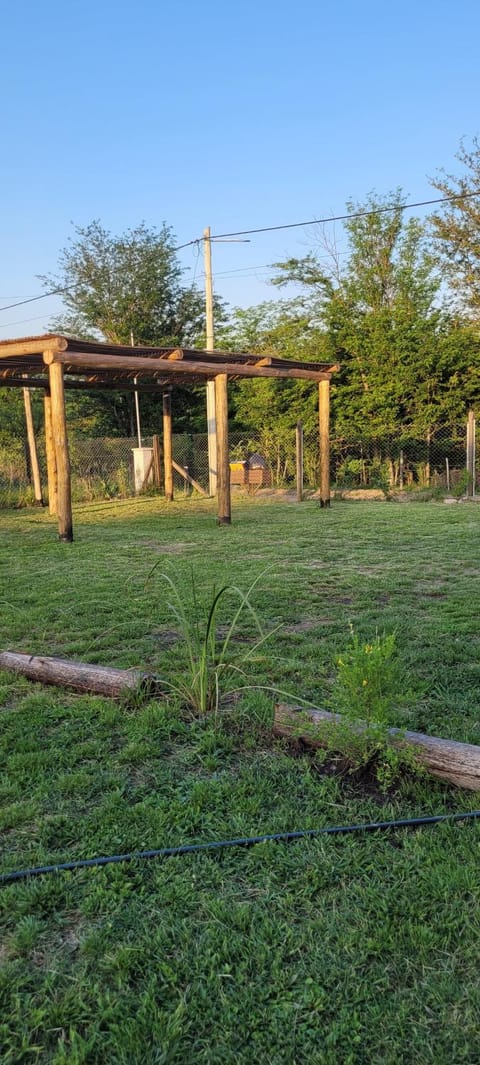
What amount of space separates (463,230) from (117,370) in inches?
399

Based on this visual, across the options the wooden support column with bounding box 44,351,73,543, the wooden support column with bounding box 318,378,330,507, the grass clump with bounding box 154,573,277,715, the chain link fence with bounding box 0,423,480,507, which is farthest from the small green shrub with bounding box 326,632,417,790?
the chain link fence with bounding box 0,423,480,507

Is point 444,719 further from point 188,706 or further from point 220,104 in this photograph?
point 220,104

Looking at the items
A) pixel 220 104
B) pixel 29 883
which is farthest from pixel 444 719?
pixel 220 104

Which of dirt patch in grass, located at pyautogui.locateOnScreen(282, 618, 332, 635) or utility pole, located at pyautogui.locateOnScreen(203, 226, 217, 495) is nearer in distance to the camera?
dirt patch in grass, located at pyautogui.locateOnScreen(282, 618, 332, 635)

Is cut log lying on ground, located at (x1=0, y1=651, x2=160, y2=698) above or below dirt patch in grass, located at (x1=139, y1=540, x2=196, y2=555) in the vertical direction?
below

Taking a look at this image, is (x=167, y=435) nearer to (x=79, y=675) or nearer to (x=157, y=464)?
(x=157, y=464)

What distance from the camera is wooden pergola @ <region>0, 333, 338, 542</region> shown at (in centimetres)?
777

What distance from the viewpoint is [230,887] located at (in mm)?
1624

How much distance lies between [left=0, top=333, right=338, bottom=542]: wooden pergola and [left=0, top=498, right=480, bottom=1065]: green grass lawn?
468 centimetres

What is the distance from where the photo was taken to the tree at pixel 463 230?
15.0 meters

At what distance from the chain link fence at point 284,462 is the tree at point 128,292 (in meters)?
7.30

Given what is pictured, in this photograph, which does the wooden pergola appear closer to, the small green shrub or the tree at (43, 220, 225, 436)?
the small green shrub

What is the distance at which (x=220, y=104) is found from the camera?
41.0 ft

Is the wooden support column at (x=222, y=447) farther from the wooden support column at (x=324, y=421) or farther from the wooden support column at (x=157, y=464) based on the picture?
the wooden support column at (x=157, y=464)
